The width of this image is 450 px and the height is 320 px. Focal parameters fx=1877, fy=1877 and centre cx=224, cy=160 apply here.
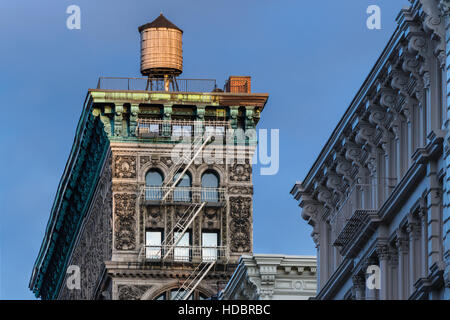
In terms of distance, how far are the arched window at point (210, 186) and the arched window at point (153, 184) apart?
98.0 inches

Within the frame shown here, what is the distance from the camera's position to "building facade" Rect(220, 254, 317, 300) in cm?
8288

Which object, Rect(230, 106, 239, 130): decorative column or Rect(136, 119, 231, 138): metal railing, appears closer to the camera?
Rect(136, 119, 231, 138): metal railing

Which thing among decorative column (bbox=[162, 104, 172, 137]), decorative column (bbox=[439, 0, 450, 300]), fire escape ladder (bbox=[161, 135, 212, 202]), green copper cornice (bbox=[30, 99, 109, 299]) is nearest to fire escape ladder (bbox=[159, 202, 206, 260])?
fire escape ladder (bbox=[161, 135, 212, 202])

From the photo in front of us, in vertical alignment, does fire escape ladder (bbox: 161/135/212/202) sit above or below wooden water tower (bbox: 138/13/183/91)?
below

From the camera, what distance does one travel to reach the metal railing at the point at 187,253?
105375 millimetres

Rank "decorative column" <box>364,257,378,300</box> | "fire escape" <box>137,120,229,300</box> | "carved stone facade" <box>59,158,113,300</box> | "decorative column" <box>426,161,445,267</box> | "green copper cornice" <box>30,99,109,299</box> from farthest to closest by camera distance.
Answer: "green copper cornice" <box>30,99,109,299</box>, "carved stone facade" <box>59,158,113,300</box>, "fire escape" <box>137,120,229,300</box>, "decorative column" <box>364,257,378,300</box>, "decorative column" <box>426,161,445,267</box>

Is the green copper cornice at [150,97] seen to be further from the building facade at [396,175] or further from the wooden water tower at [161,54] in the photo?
the building facade at [396,175]

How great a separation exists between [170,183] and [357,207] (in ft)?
135

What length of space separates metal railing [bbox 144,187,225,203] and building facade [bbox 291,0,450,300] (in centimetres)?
3492

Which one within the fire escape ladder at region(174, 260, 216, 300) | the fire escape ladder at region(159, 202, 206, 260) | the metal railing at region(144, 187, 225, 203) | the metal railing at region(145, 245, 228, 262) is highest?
the metal railing at region(144, 187, 225, 203)

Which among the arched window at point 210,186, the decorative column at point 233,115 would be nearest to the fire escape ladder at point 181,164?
the arched window at point 210,186

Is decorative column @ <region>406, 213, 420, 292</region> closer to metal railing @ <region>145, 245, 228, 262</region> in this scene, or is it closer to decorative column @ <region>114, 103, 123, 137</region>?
metal railing @ <region>145, 245, 228, 262</region>
